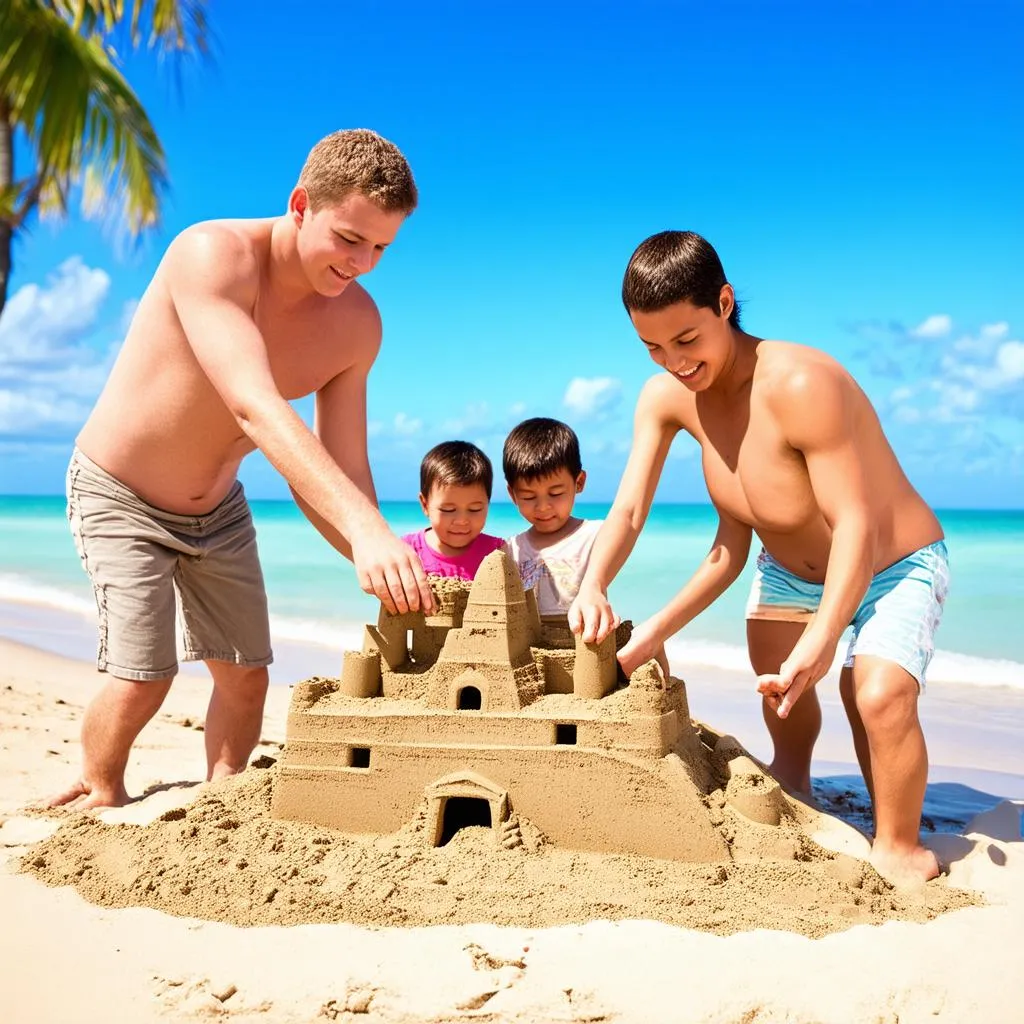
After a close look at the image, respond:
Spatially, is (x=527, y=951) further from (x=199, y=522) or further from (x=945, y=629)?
(x=945, y=629)

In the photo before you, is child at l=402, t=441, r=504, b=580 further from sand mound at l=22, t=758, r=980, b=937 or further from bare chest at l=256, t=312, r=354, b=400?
sand mound at l=22, t=758, r=980, b=937

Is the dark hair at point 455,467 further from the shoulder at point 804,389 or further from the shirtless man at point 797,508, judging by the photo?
the shoulder at point 804,389

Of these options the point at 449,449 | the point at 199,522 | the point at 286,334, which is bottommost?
the point at 199,522

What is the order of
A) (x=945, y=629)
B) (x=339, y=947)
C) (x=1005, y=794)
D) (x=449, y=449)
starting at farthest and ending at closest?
1. (x=945, y=629)
2. (x=1005, y=794)
3. (x=449, y=449)
4. (x=339, y=947)

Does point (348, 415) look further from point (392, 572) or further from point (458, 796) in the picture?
point (458, 796)

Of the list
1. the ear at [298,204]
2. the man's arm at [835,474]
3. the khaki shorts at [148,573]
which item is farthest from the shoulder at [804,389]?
the khaki shorts at [148,573]

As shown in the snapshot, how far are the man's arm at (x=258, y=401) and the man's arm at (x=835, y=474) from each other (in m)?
1.36

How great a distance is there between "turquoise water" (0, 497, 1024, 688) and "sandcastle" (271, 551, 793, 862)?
5.70 metres

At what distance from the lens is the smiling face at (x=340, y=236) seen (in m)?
3.27

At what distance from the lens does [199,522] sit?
4008mm

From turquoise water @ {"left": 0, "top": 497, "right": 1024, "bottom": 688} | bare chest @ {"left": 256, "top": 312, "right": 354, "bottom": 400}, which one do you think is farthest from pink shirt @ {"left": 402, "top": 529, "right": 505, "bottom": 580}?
turquoise water @ {"left": 0, "top": 497, "right": 1024, "bottom": 688}

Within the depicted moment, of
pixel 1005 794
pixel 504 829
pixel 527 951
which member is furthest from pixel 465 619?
pixel 1005 794

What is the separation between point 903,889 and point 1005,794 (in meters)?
2.04

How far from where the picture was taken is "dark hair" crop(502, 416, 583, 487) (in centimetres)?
429
